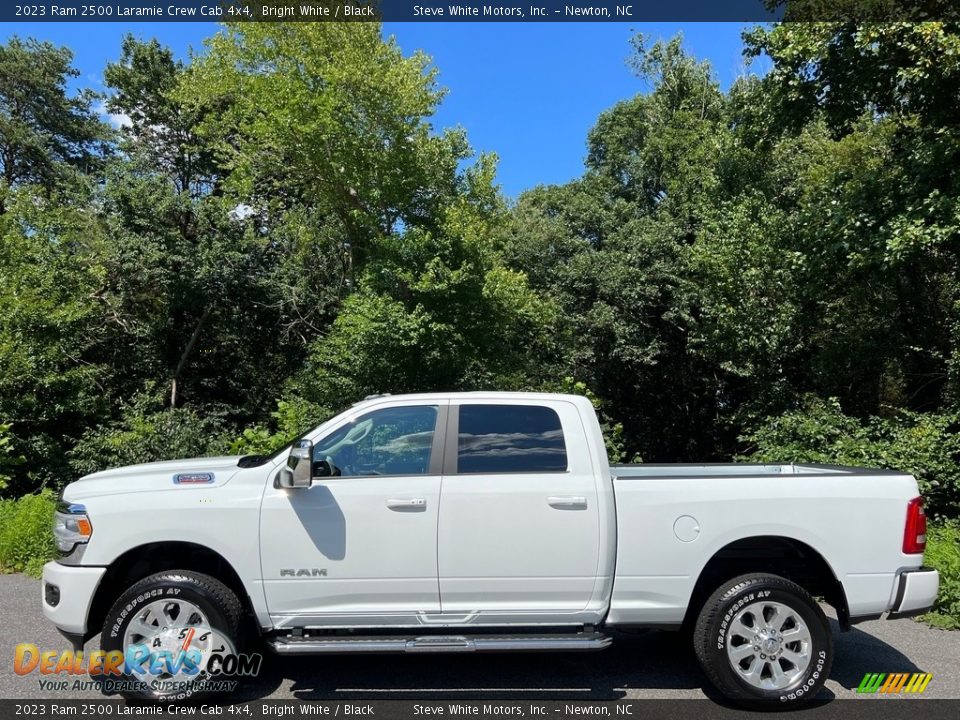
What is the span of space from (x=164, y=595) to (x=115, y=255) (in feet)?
59.9

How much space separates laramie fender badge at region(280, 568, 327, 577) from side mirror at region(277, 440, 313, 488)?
0.53 m

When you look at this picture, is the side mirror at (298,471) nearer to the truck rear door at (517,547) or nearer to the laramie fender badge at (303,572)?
the laramie fender badge at (303,572)

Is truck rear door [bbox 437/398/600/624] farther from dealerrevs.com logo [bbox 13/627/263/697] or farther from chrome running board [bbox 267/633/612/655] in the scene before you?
dealerrevs.com logo [bbox 13/627/263/697]

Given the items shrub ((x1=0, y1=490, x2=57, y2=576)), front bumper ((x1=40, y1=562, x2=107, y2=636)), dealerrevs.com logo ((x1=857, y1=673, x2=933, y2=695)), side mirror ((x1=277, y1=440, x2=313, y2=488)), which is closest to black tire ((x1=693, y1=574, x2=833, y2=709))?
dealerrevs.com logo ((x1=857, y1=673, x2=933, y2=695))

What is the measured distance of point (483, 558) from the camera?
4.49 metres

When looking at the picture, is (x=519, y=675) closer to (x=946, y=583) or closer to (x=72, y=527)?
(x=72, y=527)

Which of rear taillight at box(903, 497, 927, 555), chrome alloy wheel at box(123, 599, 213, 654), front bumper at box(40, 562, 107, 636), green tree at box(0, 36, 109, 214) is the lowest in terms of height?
chrome alloy wheel at box(123, 599, 213, 654)

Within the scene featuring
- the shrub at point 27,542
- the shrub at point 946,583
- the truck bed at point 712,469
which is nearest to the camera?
the truck bed at point 712,469

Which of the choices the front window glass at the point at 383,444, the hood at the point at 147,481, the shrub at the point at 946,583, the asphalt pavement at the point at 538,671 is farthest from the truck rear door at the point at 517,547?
the shrub at the point at 946,583

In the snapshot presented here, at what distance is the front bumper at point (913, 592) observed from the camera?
4.51 metres

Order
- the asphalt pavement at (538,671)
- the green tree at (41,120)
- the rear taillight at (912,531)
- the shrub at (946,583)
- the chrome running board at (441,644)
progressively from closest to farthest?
the chrome running board at (441,644) → the rear taillight at (912,531) → the asphalt pavement at (538,671) → the shrub at (946,583) → the green tree at (41,120)

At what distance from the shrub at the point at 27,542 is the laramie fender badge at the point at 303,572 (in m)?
4.73

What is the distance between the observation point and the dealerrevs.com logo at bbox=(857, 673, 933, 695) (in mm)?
4754

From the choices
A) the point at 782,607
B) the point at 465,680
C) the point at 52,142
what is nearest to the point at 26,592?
the point at 465,680
